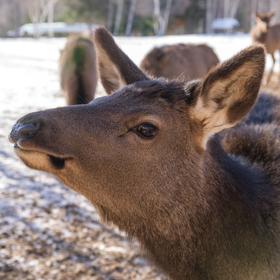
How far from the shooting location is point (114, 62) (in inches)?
117

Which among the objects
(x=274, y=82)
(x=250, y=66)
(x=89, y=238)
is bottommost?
(x=274, y=82)

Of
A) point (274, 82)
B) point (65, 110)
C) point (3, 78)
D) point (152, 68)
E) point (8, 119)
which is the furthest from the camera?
point (3, 78)

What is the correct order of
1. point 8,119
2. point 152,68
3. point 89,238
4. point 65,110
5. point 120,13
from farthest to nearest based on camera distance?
point 120,13 → point 8,119 → point 152,68 → point 89,238 → point 65,110

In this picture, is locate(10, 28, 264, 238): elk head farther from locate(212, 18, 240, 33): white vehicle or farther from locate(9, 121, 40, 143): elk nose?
locate(212, 18, 240, 33): white vehicle

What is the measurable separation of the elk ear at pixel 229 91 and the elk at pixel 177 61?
4.76 metres

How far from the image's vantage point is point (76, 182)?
7.89 feet

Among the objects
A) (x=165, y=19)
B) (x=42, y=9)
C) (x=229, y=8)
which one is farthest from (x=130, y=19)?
(x=229, y=8)

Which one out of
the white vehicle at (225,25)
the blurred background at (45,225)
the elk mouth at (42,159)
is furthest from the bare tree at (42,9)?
the elk mouth at (42,159)

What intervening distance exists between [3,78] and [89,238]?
11.1m

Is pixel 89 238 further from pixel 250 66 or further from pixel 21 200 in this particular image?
pixel 250 66

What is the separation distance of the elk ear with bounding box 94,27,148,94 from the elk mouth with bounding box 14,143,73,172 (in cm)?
82

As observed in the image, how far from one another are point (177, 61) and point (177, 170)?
6.09 m

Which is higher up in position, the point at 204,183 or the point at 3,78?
the point at 204,183

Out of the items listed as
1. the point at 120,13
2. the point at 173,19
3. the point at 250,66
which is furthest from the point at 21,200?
the point at 173,19
